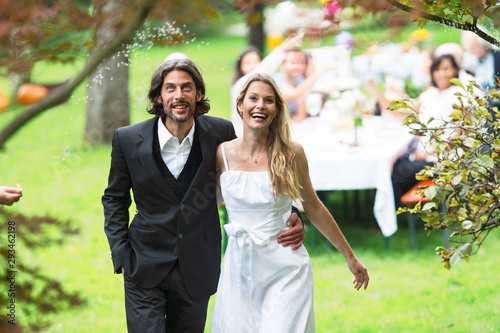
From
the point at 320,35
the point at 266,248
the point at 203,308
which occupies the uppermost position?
the point at 320,35

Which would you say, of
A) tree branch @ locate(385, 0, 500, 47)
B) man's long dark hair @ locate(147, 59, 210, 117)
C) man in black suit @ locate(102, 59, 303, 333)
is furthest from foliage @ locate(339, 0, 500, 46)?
man in black suit @ locate(102, 59, 303, 333)

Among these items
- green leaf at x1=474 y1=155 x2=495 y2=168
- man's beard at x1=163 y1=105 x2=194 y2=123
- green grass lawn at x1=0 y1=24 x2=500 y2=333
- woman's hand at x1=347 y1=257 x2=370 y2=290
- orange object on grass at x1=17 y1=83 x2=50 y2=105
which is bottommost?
green grass lawn at x1=0 y1=24 x2=500 y2=333

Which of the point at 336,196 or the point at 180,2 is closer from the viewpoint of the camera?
the point at 180,2

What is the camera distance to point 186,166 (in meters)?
3.59

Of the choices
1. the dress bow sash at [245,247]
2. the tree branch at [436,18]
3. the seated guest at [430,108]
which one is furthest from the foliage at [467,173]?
the seated guest at [430,108]

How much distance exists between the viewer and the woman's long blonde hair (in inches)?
134

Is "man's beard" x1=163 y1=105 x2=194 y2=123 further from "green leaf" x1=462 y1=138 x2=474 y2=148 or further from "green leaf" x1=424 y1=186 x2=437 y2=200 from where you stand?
"green leaf" x1=462 y1=138 x2=474 y2=148

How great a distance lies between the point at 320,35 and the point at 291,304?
1.27 meters

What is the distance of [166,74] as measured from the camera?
11.7 feet

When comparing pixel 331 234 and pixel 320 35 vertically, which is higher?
pixel 320 35

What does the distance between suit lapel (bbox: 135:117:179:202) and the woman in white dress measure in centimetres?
27

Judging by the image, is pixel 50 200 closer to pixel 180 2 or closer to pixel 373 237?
pixel 373 237

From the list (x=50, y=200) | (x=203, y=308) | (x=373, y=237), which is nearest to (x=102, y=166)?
(x=50, y=200)

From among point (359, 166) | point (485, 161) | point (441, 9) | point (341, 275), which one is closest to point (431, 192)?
point (485, 161)
